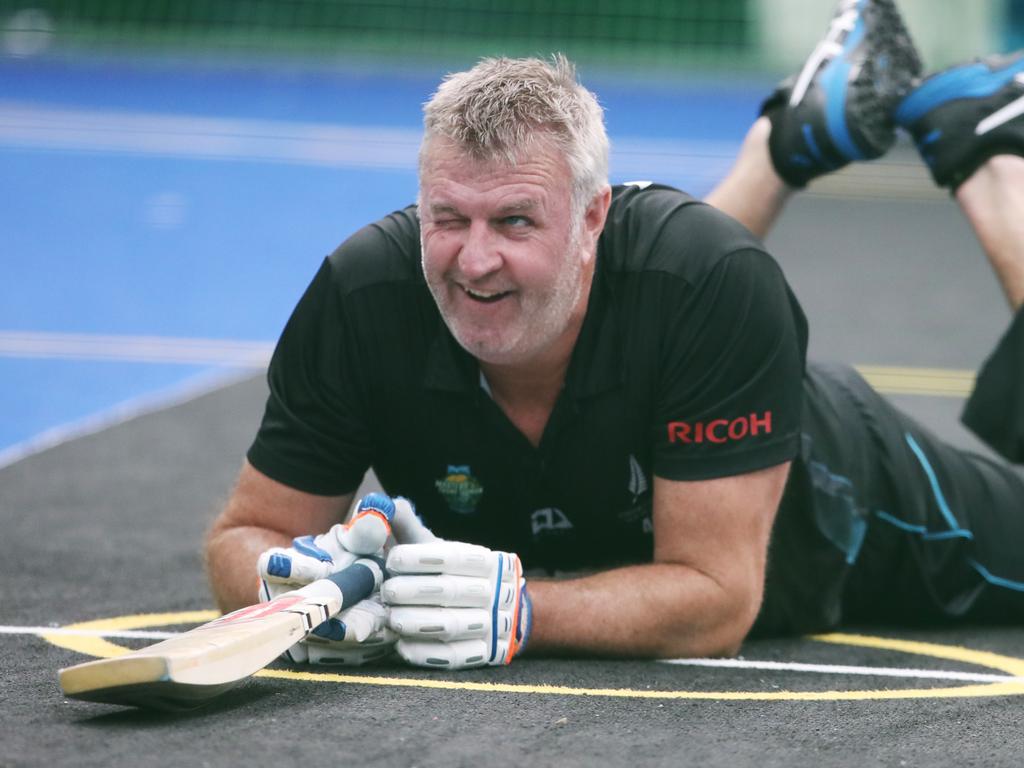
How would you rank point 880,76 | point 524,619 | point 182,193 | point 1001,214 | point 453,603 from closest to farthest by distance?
point 453,603 → point 524,619 → point 1001,214 → point 880,76 → point 182,193

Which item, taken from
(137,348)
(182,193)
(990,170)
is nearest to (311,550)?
(990,170)

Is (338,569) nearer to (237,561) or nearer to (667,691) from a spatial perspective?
(237,561)

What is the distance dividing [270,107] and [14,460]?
10.1 m

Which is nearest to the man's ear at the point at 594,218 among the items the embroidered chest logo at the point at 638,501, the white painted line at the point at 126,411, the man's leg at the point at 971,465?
the embroidered chest logo at the point at 638,501

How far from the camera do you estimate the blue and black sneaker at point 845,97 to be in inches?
169

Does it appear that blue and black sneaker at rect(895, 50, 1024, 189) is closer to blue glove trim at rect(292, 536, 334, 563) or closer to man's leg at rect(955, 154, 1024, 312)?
man's leg at rect(955, 154, 1024, 312)

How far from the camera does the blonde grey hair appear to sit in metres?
2.91

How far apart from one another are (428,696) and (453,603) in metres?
0.18

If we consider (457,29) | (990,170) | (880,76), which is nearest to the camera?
(990,170)

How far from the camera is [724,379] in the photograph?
3117mm

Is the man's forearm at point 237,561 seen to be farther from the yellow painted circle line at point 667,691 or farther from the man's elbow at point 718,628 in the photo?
the man's elbow at point 718,628

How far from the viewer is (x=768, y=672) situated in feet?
10.5

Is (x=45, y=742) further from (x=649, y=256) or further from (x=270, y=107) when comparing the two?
(x=270, y=107)

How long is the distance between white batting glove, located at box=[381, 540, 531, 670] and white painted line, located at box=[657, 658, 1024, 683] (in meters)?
0.40
